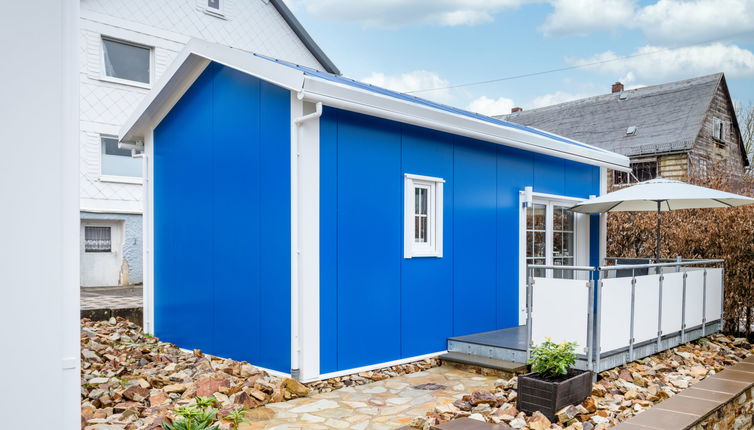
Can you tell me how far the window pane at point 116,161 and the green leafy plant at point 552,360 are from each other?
41.7 feet

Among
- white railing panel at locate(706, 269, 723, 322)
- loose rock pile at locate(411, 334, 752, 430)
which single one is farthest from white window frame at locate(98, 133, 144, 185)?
white railing panel at locate(706, 269, 723, 322)

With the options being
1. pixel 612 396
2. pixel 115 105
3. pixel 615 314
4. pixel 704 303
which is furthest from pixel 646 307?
pixel 115 105

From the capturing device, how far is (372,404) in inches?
205

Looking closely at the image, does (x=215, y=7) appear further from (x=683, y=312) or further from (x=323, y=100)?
(x=683, y=312)

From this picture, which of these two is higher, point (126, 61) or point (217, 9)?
point (217, 9)

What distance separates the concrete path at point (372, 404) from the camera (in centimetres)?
464

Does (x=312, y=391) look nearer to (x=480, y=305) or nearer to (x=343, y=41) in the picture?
(x=480, y=305)

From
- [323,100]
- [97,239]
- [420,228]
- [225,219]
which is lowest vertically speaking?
[97,239]

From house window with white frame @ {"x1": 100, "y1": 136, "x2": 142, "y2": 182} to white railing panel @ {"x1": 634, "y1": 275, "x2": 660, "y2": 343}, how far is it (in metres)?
12.4

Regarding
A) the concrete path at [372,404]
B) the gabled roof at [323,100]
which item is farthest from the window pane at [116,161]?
the concrete path at [372,404]

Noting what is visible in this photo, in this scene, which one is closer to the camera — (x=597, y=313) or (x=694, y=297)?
(x=597, y=313)

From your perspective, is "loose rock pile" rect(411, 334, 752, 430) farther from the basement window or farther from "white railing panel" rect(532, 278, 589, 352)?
the basement window

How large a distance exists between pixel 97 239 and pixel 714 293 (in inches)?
534

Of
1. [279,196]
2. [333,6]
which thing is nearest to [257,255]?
[279,196]
